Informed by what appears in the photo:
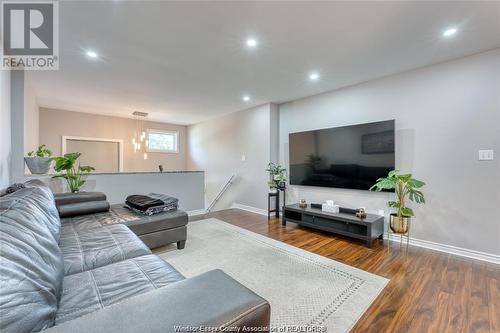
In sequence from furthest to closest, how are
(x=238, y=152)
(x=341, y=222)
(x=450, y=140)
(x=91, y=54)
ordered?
1. (x=238, y=152)
2. (x=341, y=222)
3. (x=450, y=140)
4. (x=91, y=54)

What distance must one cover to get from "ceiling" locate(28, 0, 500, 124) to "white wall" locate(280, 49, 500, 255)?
225mm

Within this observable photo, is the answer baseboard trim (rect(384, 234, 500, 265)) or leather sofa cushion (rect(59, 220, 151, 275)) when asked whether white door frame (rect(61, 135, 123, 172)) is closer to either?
leather sofa cushion (rect(59, 220, 151, 275))

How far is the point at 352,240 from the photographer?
3193 mm

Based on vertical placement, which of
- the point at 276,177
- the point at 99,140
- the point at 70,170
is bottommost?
the point at 276,177

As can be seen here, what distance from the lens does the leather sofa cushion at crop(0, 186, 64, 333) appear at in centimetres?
62

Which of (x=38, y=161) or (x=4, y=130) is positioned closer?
(x=4, y=130)

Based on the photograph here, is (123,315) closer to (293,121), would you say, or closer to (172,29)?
(172,29)

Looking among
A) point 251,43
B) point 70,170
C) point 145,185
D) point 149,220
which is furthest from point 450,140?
point 70,170

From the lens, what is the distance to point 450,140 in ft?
9.18

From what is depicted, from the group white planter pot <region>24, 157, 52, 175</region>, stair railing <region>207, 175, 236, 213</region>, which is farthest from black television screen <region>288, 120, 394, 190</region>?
white planter pot <region>24, 157, 52, 175</region>

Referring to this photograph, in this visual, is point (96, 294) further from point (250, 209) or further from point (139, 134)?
point (139, 134)

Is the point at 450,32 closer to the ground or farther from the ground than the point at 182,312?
farther from the ground

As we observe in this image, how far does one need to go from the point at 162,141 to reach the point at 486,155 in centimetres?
716

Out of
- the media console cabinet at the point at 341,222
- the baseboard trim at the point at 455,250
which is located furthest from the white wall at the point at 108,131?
the baseboard trim at the point at 455,250
